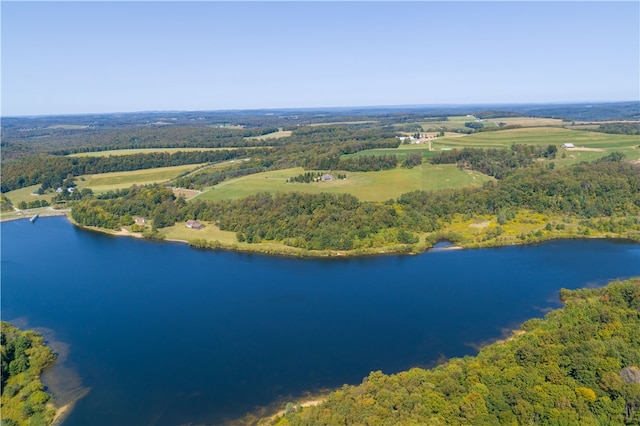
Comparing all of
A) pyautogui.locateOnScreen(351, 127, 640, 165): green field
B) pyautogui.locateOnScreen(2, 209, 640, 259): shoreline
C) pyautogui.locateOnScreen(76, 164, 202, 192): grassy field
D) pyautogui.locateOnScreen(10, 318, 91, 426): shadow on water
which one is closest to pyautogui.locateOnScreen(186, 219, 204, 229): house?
pyautogui.locateOnScreen(2, 209, 640, 259): shoreline


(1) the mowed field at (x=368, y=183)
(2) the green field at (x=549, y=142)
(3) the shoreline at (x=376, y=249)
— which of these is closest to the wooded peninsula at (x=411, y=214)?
(3) the shoreline at (x=376, y=249)

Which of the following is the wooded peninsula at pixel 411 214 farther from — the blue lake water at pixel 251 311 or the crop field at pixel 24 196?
the blue lake water at pixel 251 311

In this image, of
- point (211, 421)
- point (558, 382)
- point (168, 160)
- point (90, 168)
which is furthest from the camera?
point (168, 160)

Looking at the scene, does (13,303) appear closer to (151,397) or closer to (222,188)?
(151,397)

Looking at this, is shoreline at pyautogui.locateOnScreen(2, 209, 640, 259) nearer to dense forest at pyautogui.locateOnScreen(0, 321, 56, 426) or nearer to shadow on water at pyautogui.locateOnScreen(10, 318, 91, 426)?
shadow on water at pyautogui.locateOnScreen(10, 318, 91, 426)

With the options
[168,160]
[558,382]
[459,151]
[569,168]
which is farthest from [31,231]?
[569,168]

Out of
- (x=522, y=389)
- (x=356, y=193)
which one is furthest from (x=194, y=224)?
(x=522, y=389)

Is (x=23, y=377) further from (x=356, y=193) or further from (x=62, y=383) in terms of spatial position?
(x=356, y=193)
